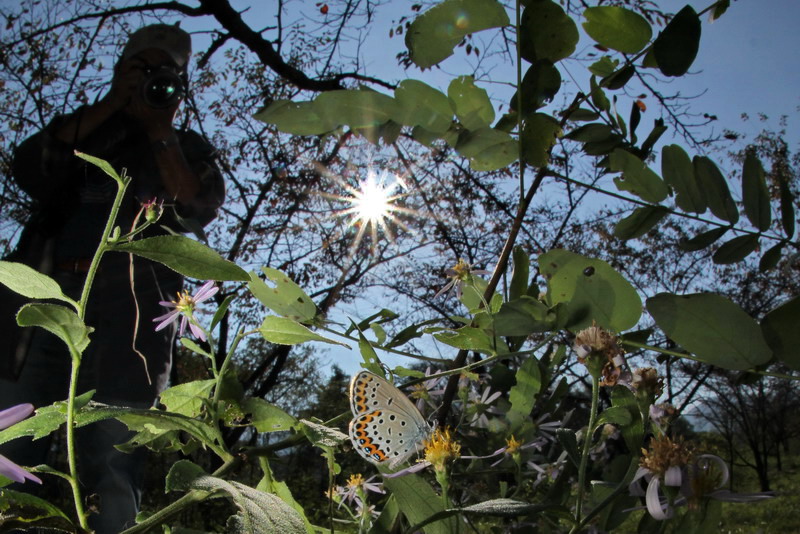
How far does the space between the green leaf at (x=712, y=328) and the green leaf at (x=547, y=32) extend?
120 mm

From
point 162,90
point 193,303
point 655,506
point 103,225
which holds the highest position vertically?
point 162,90

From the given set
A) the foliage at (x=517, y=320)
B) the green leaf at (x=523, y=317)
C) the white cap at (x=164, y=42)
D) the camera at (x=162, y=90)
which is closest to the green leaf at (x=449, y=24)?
the foliage at (x=517, y=320)

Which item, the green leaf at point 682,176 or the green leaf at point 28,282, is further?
the green leaf at point 682,176

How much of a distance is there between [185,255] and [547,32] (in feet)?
0.57

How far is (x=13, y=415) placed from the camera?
15cm

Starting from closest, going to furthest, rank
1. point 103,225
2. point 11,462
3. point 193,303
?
point 11,462 < point 193,303 < point 103,225

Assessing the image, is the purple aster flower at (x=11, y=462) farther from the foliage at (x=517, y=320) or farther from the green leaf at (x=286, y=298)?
the green leaf at (x=286, y=298)

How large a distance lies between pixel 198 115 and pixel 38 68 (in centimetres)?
113

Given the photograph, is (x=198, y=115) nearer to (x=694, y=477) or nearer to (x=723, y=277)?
(x=694, y=477)

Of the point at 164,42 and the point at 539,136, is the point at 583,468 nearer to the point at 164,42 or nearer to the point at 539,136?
the point at 539,136

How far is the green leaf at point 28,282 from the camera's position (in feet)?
0.59

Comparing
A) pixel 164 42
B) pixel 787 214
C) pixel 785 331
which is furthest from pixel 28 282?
pixel 164 42

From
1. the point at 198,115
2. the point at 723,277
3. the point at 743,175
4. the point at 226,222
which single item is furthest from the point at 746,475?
the point at 743,175

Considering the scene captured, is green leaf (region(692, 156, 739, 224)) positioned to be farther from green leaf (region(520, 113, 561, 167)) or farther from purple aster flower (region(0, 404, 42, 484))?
purple aster flower (region(0, 404, 42, 484))
